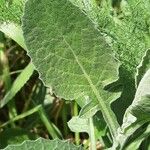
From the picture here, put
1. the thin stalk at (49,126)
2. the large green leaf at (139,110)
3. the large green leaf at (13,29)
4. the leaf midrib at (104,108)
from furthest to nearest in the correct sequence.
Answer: the thin stalk at (49,126) < the large green leaf at (13,29) < the leaf midrib at (104,108) < the large green leaf at (139,110)

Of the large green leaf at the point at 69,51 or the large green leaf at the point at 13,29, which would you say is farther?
the large green leaf at the point at 13,29

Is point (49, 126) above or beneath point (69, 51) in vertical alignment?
beneath

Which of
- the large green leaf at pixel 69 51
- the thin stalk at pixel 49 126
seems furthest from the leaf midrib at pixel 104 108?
the thin stalk at pixel 49 126

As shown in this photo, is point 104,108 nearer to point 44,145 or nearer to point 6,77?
point 44,145

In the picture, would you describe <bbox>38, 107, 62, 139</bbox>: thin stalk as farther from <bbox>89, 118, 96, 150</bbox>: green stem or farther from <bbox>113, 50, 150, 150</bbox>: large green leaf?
<bbox>113, 50, 150, 150</bbox>: large green leaf

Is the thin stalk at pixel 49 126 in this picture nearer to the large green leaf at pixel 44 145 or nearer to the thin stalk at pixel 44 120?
the thin stalk at pixel 44 120

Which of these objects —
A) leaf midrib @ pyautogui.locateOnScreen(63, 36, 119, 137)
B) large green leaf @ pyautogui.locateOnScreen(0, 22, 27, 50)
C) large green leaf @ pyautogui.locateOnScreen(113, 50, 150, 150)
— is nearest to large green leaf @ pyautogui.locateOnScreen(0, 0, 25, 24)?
large green leaf @ pyautogui.locateOnScreen(0, 22, 27, 50)

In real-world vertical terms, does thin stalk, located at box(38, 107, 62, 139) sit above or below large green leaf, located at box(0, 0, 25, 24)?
below

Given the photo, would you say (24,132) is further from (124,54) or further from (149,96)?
(149,96)

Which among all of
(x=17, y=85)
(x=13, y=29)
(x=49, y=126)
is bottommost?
(x=49, y=126)

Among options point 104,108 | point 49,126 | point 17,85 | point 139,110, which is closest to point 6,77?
point 17,85
